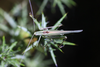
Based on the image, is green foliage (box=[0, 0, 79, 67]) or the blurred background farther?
the blurred background

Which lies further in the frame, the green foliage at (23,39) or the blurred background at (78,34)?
the blurred background at (78,34)

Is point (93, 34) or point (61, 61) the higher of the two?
point (93, 34)

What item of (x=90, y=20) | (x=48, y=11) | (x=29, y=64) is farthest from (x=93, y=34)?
(x=29, y=64)

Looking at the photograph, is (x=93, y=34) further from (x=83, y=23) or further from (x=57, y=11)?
(x=57, y=11)

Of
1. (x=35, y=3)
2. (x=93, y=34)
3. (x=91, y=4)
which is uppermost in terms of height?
(x=35, y=3)

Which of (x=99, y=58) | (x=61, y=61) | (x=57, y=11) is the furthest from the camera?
(x=57, y=11)

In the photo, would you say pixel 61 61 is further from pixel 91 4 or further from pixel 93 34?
pixel 91 4

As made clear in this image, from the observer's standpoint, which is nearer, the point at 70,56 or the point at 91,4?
the point at 91,4

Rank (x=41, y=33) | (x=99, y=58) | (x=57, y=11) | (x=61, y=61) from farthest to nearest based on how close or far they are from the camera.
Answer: (x=57, y=11)
(x=61, y=61)
(x=99, y=58)
(x=41, y=33)

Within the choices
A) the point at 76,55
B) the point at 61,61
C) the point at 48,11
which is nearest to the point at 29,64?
the point at 61,61
